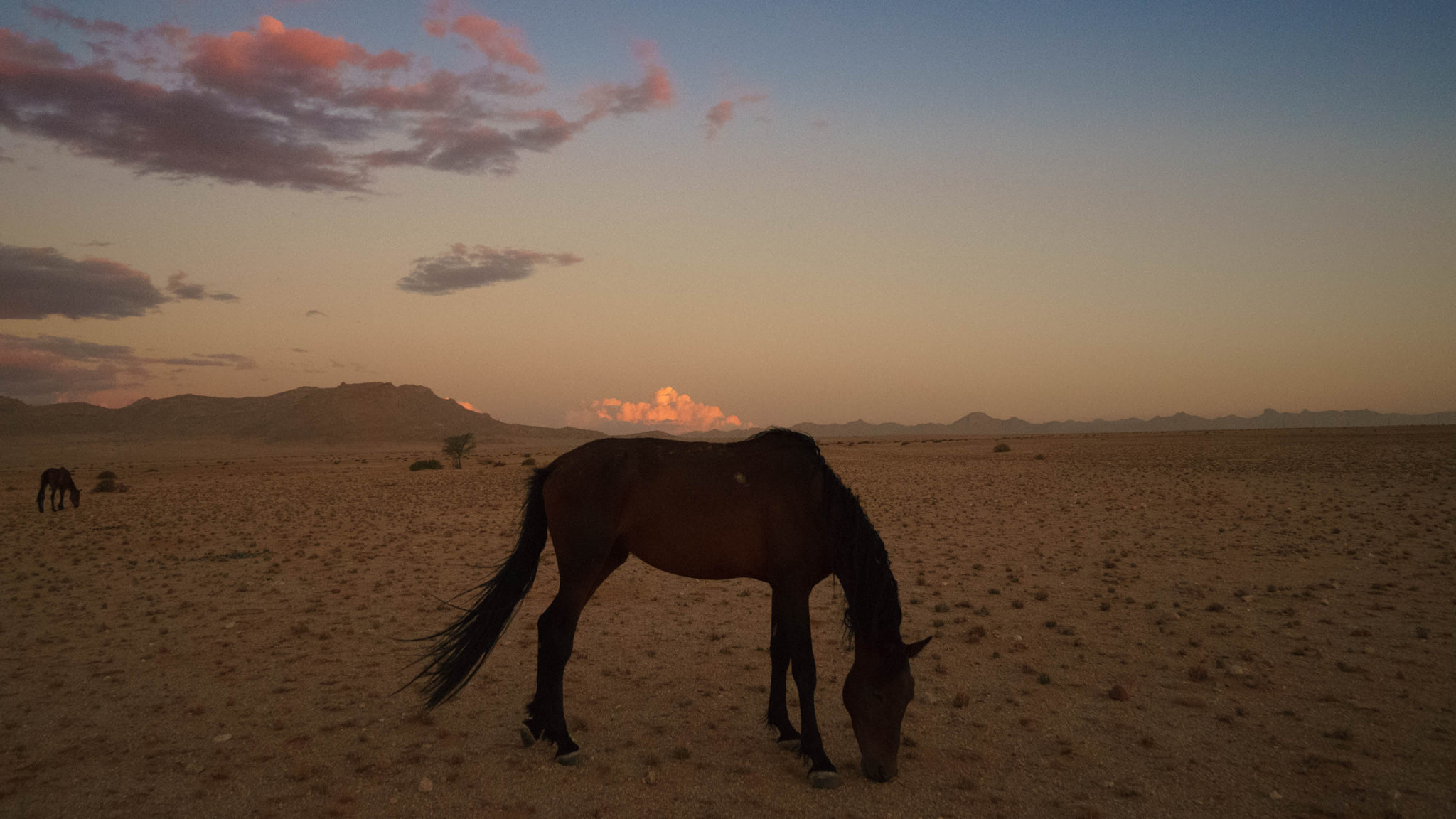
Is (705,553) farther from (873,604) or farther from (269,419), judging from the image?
(269,419)

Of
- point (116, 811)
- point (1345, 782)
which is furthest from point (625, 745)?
point (1345, 782)

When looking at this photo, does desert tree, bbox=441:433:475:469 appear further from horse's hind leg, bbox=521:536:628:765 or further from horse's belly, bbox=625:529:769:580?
horse's belly, bbox=625:529:769:580

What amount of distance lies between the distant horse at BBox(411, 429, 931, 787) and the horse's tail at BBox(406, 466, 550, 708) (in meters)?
0.01

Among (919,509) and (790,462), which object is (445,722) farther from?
(919,509)

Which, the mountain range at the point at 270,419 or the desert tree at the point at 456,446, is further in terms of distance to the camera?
the mountain range at the point at 270,419

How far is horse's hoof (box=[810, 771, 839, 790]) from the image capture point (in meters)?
5.07

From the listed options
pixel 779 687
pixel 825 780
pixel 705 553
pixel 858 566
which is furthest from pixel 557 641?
pixel 858 566

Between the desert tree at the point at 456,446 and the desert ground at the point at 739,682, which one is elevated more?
the desert tree at the point at 456,446

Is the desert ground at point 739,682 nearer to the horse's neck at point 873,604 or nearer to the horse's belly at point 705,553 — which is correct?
the horse's neck at point 873,604

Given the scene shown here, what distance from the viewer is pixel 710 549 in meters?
5.76

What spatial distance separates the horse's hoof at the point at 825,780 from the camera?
199 inches

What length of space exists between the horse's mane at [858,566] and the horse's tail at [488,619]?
7.86 ft

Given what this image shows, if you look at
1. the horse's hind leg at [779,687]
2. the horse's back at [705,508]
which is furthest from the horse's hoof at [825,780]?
the horse's back at [705,508]

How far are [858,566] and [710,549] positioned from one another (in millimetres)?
1164
